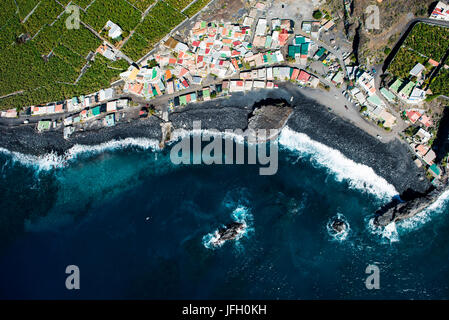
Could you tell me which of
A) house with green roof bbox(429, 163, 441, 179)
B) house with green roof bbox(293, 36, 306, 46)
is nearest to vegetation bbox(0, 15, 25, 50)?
house with green roof bbox(293, 36, 306, 46)

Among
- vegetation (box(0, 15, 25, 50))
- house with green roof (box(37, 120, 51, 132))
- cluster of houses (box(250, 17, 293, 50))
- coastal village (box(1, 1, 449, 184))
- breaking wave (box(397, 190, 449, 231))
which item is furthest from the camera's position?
vegetation (box(0, 15, 25, 50))

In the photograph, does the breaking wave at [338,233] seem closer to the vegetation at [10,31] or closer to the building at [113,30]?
the building at [113,30]

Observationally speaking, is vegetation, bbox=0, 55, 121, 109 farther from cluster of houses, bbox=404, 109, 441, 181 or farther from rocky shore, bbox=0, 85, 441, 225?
cluster of houses, bbox=404, 109, 441, 181

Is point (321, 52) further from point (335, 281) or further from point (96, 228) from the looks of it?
point (96, 228)

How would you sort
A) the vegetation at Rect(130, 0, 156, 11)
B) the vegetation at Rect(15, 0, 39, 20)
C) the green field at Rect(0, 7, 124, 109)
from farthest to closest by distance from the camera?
1. the vegetation at Rect(15, 0, 39, 20)
2. the green field at Rect(0, 7, 124, 109)
3. the vegetation at Rect(130, 0, 156, 11)

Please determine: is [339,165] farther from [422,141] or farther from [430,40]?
[430,40]

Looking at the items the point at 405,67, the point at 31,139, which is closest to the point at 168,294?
the point at 31,139

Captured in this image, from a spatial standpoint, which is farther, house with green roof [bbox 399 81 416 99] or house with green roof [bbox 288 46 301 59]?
house with green roof [bbox 288 46 301 59]
